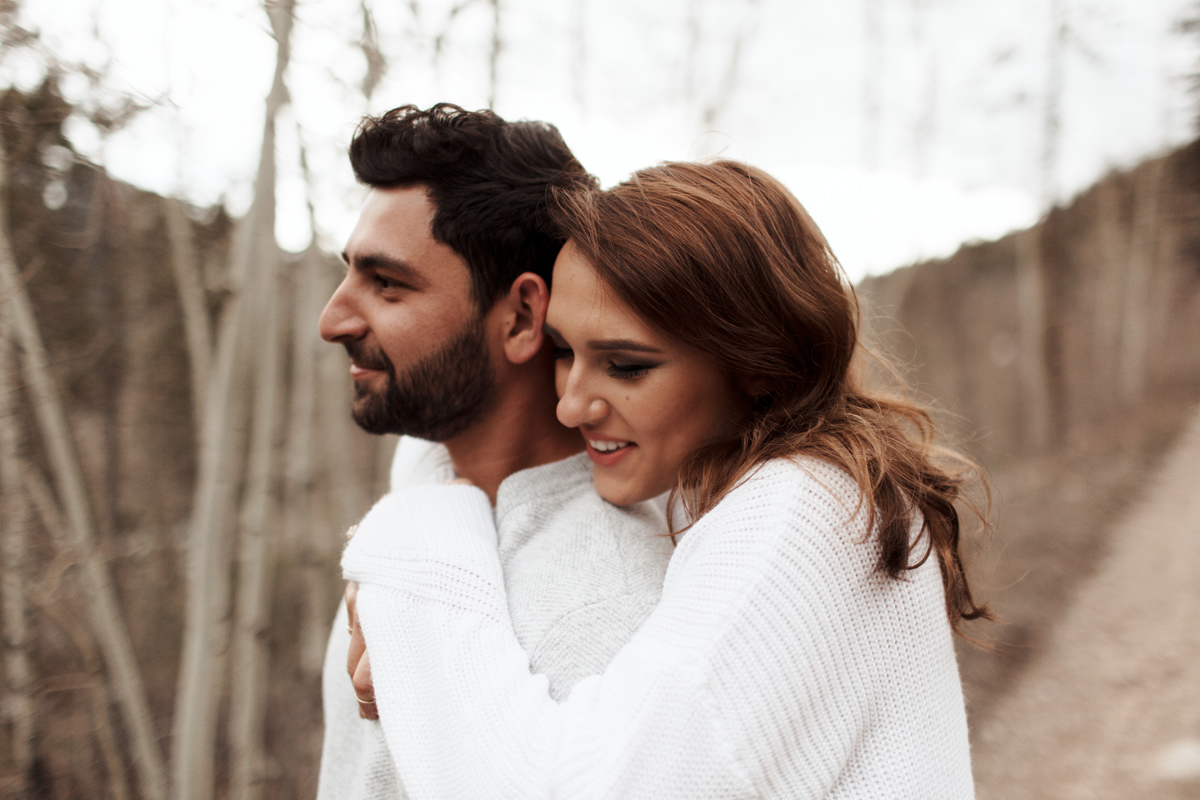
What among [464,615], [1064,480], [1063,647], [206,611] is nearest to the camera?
[464,615]

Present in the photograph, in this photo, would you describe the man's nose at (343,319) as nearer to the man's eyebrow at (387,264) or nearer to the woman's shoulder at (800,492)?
the man's eyebrow at (387,264)

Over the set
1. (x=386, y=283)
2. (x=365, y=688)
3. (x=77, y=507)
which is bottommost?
(x=365, y=688)

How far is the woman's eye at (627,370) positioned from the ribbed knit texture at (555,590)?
303 mm

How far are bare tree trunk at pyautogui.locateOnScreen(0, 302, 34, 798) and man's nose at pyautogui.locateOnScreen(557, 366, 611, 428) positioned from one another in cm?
162

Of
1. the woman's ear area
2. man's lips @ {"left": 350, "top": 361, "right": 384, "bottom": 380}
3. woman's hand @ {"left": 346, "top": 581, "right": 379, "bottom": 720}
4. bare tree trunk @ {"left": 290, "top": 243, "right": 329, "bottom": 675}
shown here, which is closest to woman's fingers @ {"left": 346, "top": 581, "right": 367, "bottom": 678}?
woman's hand @ {"left": 346, "top": 581, "right": 379, "bottom": 720}

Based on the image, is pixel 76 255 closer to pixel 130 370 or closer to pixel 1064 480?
pixel 130 370

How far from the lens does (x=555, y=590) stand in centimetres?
123

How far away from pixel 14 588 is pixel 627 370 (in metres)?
2.01

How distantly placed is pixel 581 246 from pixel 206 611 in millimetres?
1714

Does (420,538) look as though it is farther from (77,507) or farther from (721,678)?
(77,507)

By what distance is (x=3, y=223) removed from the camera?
1715mm

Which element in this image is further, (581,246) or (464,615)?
(581,246)

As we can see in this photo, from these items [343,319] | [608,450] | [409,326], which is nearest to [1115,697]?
[608,450]

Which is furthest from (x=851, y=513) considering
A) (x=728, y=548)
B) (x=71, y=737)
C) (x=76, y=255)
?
(x=71, y=737)
